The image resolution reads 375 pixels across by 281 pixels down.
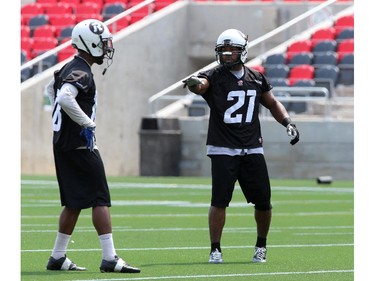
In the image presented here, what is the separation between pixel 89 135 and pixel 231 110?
5.00 feet

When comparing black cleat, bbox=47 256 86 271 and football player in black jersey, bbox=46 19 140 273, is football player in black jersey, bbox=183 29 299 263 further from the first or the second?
black cleat, bbox=47 256 86 271

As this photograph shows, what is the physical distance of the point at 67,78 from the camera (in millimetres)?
9375

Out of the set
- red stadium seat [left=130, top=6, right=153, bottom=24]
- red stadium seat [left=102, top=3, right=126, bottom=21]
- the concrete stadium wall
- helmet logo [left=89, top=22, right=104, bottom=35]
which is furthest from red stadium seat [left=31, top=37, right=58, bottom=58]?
helmet logo [left=89, top=22, right=104, bottom=35]

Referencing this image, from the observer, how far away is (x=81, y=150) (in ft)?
31.0

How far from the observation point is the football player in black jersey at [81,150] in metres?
9.31

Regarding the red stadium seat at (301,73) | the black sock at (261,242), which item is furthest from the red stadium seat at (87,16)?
the black sock at (261,242)

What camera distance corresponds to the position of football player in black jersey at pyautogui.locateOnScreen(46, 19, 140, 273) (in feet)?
30.6

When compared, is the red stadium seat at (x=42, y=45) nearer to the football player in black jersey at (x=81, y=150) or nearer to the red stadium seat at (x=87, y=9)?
the red stadium seat at (x=87, y=9)

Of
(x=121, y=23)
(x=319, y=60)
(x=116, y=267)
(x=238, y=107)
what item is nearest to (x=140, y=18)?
(x=121, y=23)

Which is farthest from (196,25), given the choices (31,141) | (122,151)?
(31,141)

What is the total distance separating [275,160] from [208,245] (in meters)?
13.7

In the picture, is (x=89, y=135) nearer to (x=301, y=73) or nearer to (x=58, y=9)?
(x=301, y=73)

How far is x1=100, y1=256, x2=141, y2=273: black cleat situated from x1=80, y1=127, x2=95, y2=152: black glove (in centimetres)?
79
